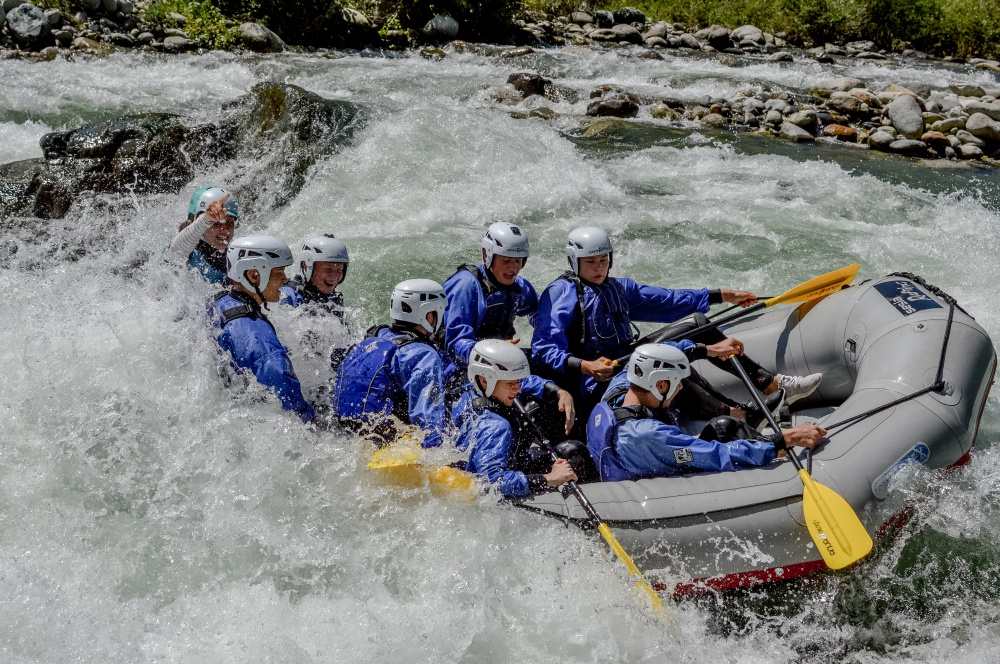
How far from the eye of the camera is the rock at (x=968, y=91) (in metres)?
15.5

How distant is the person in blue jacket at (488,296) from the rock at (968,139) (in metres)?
10.3

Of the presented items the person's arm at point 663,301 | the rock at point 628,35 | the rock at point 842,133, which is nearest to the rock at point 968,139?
the rock at point 842,133

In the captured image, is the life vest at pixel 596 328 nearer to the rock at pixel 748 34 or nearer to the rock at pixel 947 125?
the rock at pixel 947 125

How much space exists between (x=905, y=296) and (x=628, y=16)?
1774 cm

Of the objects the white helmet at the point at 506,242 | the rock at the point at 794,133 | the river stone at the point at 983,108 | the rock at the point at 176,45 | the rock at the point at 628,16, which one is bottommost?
the rock at the point at 794,133

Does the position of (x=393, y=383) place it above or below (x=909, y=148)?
above

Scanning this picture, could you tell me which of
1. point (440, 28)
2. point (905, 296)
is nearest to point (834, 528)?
point (905, 296)

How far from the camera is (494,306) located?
5766 millimetres

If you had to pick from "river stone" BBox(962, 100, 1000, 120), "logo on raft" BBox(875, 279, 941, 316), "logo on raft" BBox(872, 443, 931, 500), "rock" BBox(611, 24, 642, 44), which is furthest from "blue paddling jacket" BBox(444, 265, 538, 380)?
"rock" BBox(611, 24, 642, 44)

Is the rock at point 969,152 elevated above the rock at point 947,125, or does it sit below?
below

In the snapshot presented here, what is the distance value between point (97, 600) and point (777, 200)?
907 centimetres

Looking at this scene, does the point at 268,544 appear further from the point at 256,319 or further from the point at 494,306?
the point at 494,306

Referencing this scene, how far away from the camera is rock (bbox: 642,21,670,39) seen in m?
20.4

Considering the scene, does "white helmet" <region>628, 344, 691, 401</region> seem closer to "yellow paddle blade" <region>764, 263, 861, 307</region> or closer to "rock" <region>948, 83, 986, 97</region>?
Result: "yellow paddle blade" <region>764, 263, 861, 307</region>
